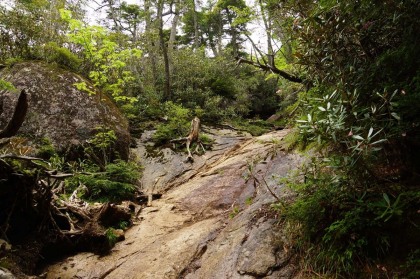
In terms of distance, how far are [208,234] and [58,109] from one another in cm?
692

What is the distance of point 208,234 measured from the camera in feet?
14.4

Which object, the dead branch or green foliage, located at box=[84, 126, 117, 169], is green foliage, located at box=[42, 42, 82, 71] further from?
the dead branch

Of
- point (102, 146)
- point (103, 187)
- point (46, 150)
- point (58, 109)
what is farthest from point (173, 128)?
point (103, 187)

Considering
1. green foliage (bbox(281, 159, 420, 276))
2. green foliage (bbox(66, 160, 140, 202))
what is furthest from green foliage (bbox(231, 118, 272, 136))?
green foliage (bbox(281, 159, 420, 276))

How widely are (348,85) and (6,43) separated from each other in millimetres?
11435

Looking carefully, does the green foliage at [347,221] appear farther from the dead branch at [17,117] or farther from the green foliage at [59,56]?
the green foliage at [59,56]

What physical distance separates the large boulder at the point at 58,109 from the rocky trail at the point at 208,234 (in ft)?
8.98

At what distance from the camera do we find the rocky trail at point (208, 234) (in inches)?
127

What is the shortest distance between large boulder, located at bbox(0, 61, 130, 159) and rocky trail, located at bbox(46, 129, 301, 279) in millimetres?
2737

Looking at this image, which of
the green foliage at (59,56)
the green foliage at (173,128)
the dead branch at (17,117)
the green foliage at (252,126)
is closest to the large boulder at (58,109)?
the green foliage at (59,56)

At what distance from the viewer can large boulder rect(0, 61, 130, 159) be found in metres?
8.27

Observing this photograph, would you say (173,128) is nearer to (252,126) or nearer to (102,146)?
(102,146)

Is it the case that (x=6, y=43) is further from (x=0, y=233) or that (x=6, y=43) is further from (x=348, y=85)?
(x=348, y=85)

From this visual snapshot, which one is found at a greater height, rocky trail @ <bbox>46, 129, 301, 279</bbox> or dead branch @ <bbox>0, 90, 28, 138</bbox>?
dead branch @ <bbox>0, 90, 28, 138</bbox>
